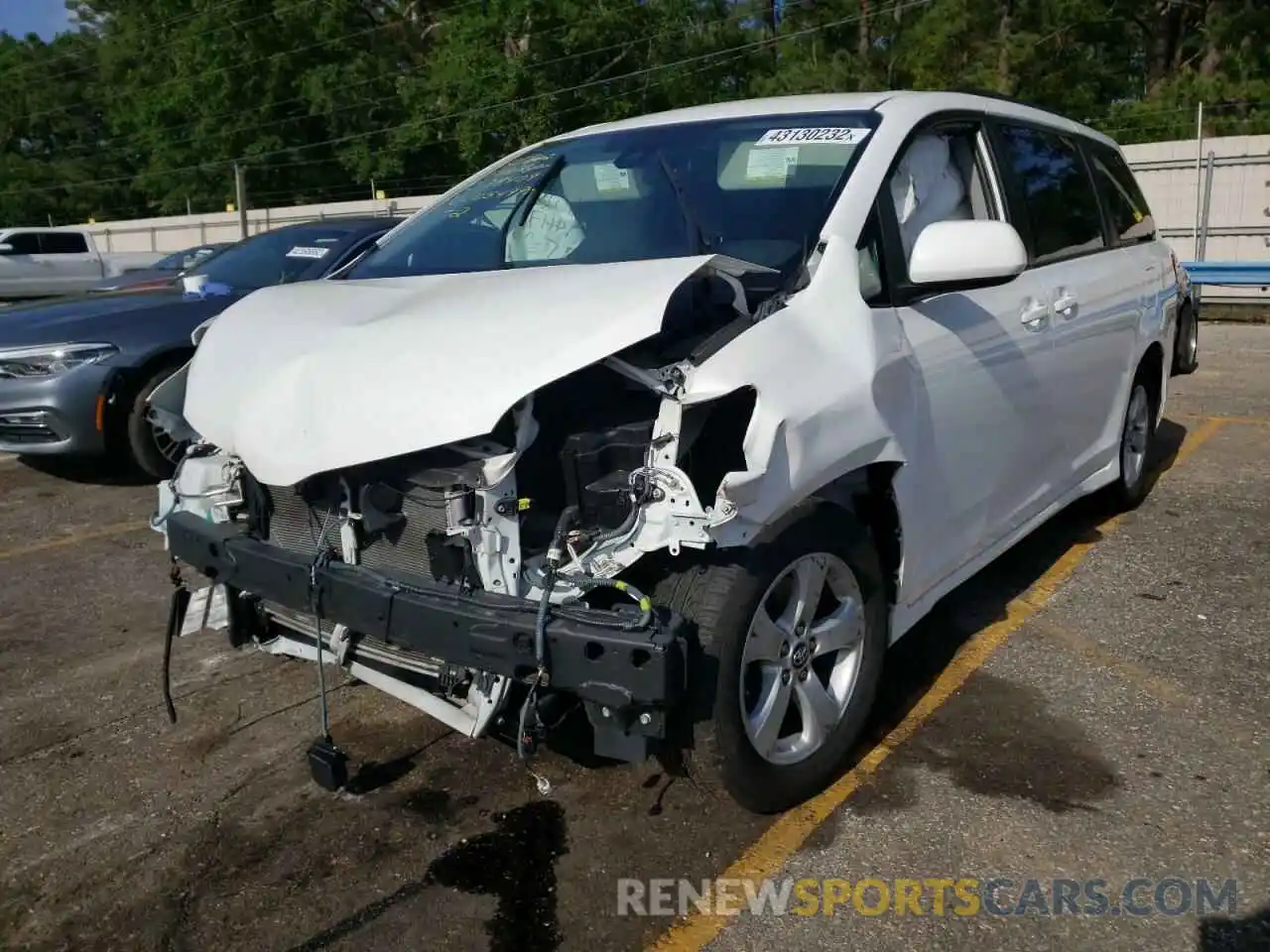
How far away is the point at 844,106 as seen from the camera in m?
3.61

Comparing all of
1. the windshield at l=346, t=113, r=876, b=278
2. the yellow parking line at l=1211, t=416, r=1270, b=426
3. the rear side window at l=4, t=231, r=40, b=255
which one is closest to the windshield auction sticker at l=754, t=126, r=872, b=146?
the windshield at l=346, t=113, r=876, b=278

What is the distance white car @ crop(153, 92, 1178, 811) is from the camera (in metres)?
2.51

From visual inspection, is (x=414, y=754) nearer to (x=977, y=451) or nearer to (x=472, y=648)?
(x=472, y=648)

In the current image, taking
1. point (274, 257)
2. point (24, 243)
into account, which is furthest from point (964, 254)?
point (24, 243)

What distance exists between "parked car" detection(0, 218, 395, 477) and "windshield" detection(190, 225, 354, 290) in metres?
0.28

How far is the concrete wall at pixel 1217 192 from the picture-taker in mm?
16812

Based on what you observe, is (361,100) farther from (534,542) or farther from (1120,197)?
(534,542)

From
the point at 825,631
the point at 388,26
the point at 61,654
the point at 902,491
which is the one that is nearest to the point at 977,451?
the point at 902,491

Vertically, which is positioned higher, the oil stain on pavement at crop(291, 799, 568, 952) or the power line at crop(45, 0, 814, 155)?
the power line at crop(45, 0, 814, 155)

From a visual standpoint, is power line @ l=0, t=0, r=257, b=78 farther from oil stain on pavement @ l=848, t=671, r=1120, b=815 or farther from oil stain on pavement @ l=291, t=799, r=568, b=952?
oil stain on pavement @ l=291, t=799, r=568, b=952

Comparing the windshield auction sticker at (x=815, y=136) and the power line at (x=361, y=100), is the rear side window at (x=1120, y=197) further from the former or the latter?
the power line at (x=361, y=100)

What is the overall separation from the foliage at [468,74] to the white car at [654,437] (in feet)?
56.6

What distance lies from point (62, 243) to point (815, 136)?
975 inches

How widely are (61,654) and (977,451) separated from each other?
351 centimetres
